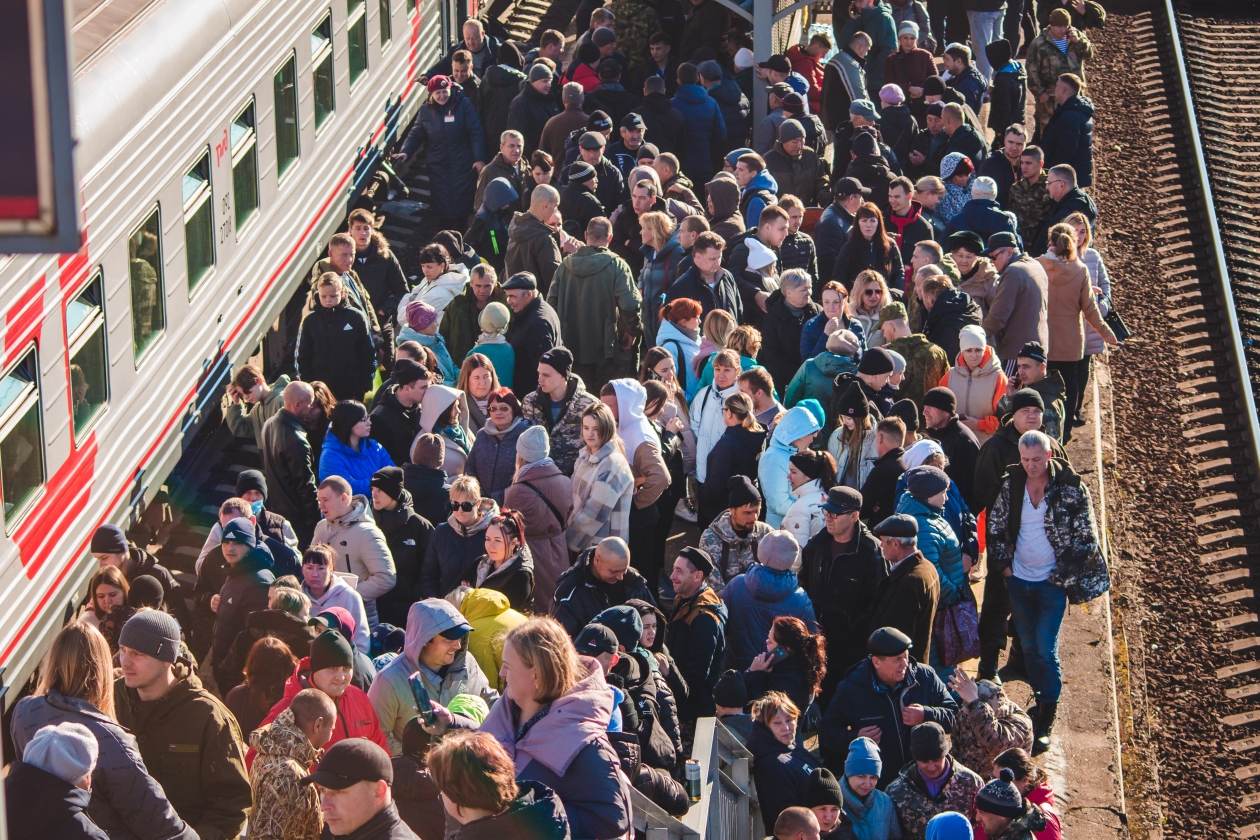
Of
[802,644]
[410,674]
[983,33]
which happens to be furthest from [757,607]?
[983,33]

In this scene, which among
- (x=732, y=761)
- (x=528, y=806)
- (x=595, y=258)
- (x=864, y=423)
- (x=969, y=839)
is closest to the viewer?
(x=528, y=806)

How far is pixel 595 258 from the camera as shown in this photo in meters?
10.6

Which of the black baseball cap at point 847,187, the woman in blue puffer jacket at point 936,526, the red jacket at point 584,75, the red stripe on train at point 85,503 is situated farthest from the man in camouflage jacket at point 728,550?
the red jacket at point 584,75

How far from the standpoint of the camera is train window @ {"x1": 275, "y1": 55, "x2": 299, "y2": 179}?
11555 millimetres

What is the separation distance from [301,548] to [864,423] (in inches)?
124

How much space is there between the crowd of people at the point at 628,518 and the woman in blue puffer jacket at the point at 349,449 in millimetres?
20

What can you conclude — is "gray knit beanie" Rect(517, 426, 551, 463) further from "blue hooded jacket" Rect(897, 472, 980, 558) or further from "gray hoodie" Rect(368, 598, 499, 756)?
"gray hoodie" Rect(368, 598, 499, 756)

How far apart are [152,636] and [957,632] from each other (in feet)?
13.7

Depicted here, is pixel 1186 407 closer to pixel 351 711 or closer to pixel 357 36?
pixel 357 36

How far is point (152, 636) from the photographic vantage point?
5828mm

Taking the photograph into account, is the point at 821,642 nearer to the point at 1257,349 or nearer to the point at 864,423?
the point at 864,423

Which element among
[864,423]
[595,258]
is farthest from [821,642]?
[595,258]

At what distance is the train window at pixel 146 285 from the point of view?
29.7 ft

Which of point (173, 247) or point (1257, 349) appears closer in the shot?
point (173, 247)
